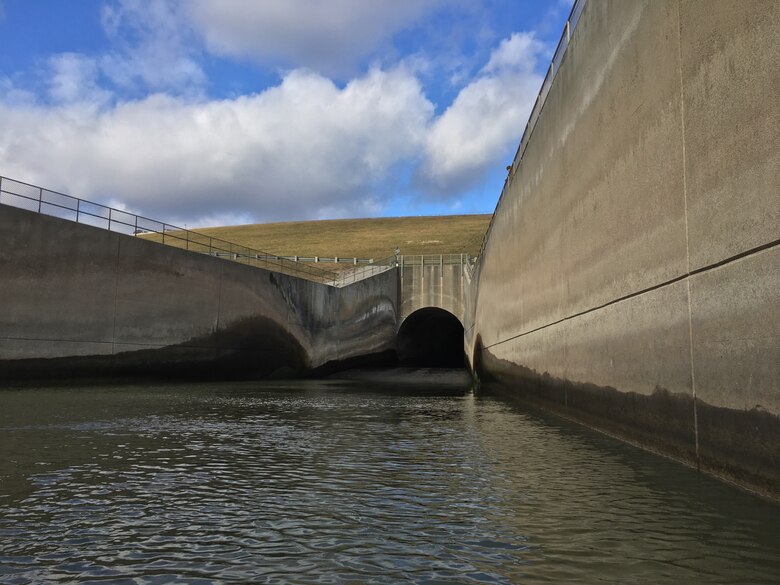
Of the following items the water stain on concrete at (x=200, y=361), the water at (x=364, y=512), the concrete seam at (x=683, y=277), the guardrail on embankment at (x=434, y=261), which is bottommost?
the water at (x=364, y=512)

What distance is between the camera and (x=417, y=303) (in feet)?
130

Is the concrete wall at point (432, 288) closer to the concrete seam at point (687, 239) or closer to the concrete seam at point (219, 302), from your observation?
the concrete seam at point (219, 302)

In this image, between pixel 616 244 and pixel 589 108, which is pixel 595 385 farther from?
pixel 589 108

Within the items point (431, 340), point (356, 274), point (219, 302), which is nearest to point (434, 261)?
point (356, 274)

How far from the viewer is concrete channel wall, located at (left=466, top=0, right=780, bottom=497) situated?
4457 mm

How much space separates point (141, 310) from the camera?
2242 centimetres

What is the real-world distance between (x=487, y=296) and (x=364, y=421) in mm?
14057

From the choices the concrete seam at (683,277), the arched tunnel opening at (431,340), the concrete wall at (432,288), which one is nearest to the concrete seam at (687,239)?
the concrete seam at (683,277)

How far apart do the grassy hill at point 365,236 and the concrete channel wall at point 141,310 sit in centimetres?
3261

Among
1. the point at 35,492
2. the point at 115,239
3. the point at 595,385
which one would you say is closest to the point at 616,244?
the point at 595,385

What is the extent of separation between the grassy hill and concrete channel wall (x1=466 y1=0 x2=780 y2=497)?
173ft

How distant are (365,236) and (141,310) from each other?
189ft

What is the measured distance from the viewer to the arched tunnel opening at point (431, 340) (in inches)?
1612

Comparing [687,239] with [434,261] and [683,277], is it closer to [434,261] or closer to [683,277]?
[683,277]
